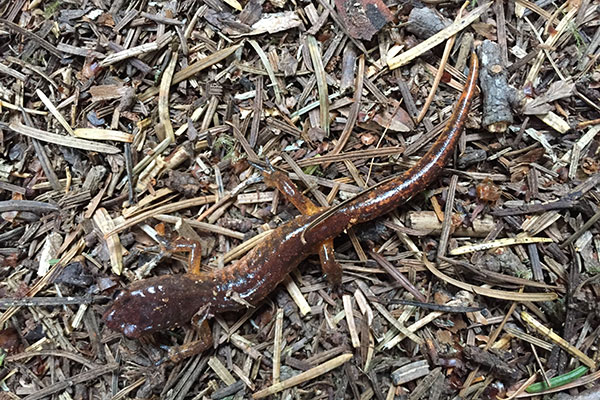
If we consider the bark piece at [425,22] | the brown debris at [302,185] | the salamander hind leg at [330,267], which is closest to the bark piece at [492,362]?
the brown debris at [302,185]

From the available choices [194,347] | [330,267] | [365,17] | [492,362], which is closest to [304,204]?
[330,267]

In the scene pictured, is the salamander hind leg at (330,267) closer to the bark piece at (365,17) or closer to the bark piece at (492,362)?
the bark piece at (492,362)

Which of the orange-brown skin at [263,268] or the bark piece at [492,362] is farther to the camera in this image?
the orange-brown skin at [263,268]

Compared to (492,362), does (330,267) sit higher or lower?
higher

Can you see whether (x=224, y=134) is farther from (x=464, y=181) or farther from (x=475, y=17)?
(x=475, y=17)

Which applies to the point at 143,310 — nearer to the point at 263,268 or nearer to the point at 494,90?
the point at 263,268

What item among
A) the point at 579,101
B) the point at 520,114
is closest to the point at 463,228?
the point at 520,114

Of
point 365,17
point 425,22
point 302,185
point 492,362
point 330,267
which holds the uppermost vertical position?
point 365,17
